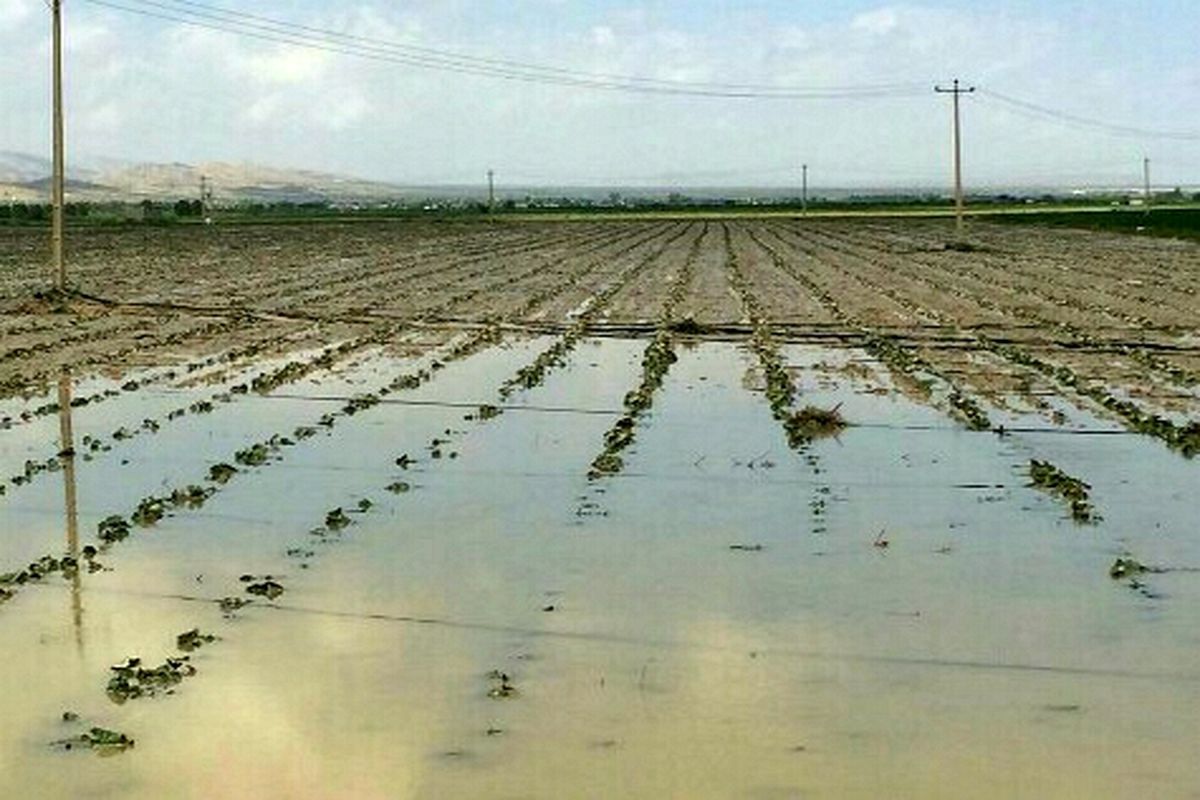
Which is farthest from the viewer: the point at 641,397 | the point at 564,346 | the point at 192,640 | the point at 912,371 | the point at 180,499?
the point at 564,346

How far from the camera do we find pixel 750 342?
76.5 feet

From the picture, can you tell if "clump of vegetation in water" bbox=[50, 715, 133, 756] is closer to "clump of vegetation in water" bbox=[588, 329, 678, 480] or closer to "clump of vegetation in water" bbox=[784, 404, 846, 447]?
"clump of vegetation in water" bbox=[588, 329, 678, 480]

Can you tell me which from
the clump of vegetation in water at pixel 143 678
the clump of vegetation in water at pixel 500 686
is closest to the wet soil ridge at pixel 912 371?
the clump of vegetation in water at pixel 500 686

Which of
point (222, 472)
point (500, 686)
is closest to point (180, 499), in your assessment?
point (222, 472)

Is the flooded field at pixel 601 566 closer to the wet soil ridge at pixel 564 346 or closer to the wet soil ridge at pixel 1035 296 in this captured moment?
the wet soil ridge at pixel 564 346

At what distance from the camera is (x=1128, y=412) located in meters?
16.2

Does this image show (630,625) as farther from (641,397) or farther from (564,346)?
(564,346)

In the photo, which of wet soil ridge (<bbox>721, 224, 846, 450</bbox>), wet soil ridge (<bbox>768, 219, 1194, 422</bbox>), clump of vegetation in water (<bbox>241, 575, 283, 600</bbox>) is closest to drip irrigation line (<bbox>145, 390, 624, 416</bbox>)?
wet soil ridge (<bbox>721, 224, 846, 450</bbox>)

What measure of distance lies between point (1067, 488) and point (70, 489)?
7.08 m

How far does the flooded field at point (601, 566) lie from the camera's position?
22.4ft

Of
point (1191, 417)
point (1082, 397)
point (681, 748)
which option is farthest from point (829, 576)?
point (1082, 397)

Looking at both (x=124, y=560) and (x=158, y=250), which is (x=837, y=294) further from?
(x=158, y=250)

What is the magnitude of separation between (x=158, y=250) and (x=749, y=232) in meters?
28.9

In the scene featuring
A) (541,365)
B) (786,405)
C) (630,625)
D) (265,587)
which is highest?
(541,365)
